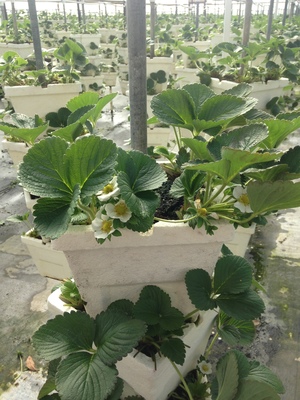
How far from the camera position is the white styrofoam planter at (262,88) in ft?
6.03

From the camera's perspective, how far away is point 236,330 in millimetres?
690

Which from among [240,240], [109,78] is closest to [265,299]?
[240,240]

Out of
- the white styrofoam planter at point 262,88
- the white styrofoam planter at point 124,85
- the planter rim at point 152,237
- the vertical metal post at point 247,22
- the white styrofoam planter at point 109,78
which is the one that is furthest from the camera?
the white styrofoam planter at point 109,78

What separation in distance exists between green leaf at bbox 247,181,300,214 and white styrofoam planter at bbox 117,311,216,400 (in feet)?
0.97

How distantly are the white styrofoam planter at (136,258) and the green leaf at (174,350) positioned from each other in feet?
0.31

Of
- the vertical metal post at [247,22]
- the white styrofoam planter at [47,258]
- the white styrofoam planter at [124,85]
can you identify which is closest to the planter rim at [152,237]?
the white styrofoam planter at [47,258]

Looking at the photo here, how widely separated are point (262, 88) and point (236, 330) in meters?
1.50

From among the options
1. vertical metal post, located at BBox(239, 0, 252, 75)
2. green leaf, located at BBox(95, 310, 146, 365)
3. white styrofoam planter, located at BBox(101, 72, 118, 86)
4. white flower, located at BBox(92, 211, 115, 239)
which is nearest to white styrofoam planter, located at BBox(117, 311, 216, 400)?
green leaf, located at BBox(95, 310, 146, 365)

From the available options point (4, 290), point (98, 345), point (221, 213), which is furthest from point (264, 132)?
point (4, 290)

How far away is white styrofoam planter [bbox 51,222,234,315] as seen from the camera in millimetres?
589

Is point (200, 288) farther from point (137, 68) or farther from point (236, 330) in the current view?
point (137, 68)

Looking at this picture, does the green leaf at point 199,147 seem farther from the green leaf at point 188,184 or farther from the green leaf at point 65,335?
the green leaf at point 65,335

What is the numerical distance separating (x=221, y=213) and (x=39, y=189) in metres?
0.29

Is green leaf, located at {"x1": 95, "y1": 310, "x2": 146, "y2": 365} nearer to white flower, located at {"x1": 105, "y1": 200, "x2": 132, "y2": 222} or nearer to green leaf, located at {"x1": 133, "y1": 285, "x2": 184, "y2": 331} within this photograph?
green leaf, located at {"x1": 133, "y1": 285, "x2": 184, "y2": 331}
